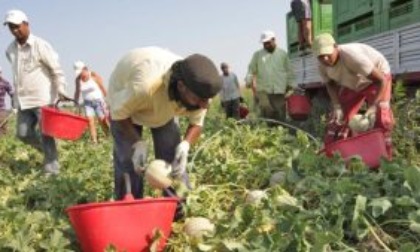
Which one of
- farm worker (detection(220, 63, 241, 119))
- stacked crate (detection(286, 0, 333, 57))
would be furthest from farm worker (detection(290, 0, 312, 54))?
farm worker (detection(220, 63, 241, 119))

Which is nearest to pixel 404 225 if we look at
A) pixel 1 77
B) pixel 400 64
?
pixel 400 64

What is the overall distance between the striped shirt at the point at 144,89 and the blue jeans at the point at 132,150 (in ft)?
0.59

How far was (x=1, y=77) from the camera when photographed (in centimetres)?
1246

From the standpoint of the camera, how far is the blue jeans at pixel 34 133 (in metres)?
6.91

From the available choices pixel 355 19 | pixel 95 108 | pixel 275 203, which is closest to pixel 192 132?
pixel 275 203

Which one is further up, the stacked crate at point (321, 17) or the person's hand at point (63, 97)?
the stacked crate at point (321, 17)

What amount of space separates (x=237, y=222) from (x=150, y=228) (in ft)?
1.63

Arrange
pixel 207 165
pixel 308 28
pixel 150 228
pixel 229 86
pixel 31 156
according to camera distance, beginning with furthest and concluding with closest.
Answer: pixel 229 86, pixel 308 28, pixel 31 156, pixel 207 165, pixel 150 228

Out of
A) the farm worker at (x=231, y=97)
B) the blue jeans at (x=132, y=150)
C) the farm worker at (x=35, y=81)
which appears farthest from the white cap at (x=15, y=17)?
the farm worker at (x=231, y=97)

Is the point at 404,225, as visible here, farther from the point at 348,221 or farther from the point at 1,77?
the point at 1,77

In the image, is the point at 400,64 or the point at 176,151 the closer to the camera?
the point at 176,151

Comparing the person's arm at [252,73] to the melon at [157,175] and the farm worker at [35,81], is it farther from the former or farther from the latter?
the melon at [157,175]

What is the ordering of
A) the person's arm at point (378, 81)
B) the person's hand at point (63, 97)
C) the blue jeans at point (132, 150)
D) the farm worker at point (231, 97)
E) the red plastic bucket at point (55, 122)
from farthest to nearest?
the farm worker at point (231, 97) → the person's hand at point (63, 97) → the red plastic bucket at point (55, 122) → the person's arm at point (378, 81) → the blue jeans at point (132, 150)

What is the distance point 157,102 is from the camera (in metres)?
4.10
